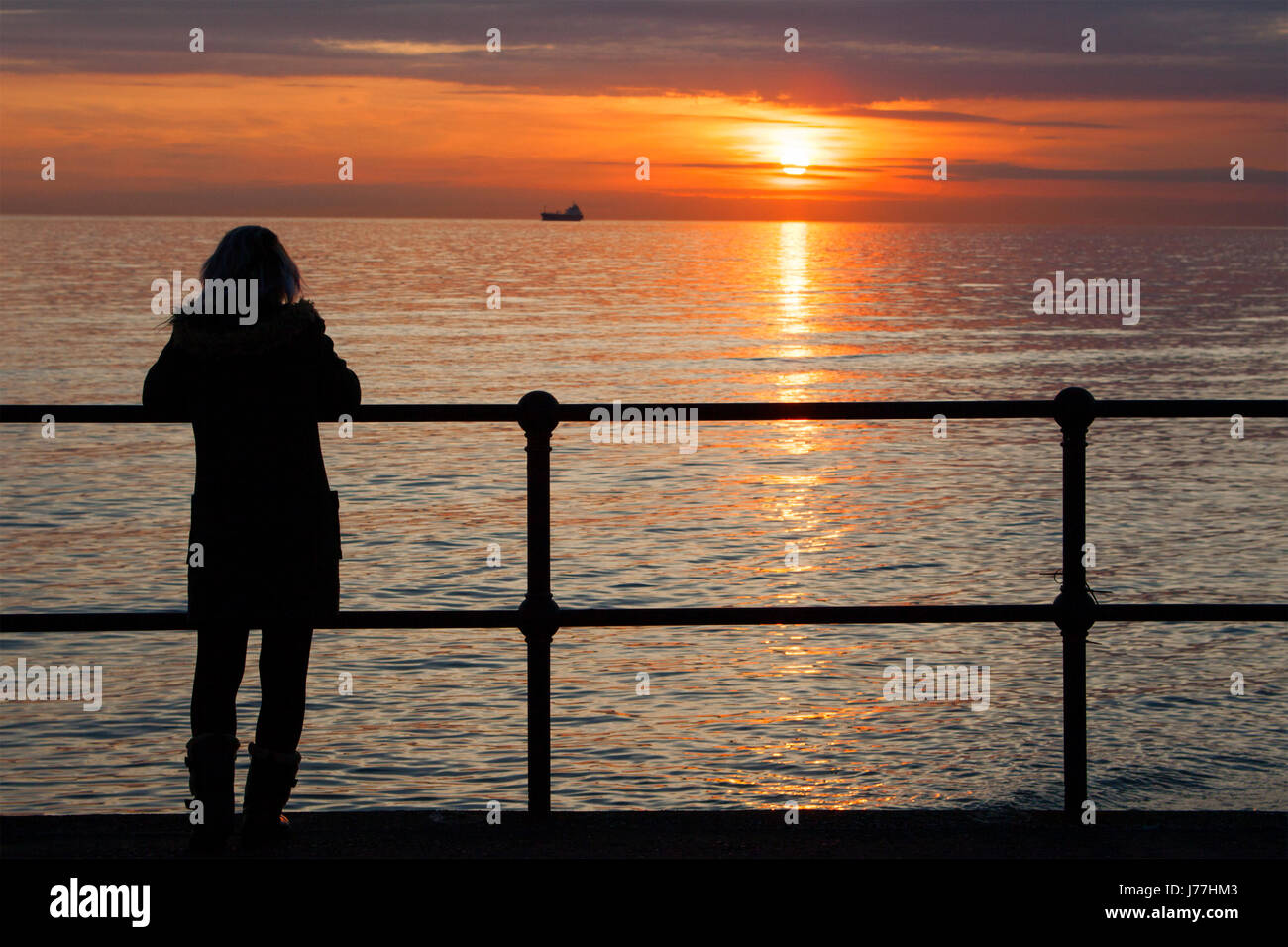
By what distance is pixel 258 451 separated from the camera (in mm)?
3643

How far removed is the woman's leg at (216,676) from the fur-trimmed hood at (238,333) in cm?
68

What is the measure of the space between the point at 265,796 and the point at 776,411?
5.36 ft

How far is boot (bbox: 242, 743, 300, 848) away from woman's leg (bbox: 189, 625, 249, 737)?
0.12 m

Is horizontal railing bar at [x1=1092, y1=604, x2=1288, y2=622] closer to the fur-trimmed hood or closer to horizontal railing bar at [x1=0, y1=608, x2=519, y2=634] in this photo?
horizontal railing bar at [x1=0, y1=608, x2=519, y2=634]

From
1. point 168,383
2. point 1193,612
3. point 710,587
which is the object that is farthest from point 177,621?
point 710,587

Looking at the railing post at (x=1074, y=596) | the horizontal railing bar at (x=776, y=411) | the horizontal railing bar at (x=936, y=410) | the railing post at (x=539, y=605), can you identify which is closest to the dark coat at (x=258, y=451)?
the horizontal railing bar at (x=776, y=411)

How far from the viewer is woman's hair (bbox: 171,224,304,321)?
353 centimetres

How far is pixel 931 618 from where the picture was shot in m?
3.93

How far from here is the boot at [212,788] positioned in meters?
3.64

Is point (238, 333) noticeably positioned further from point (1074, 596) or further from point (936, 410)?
point (1074, 596)

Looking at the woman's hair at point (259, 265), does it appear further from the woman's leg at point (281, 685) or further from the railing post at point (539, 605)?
the woman's leg at point (281, 685)
